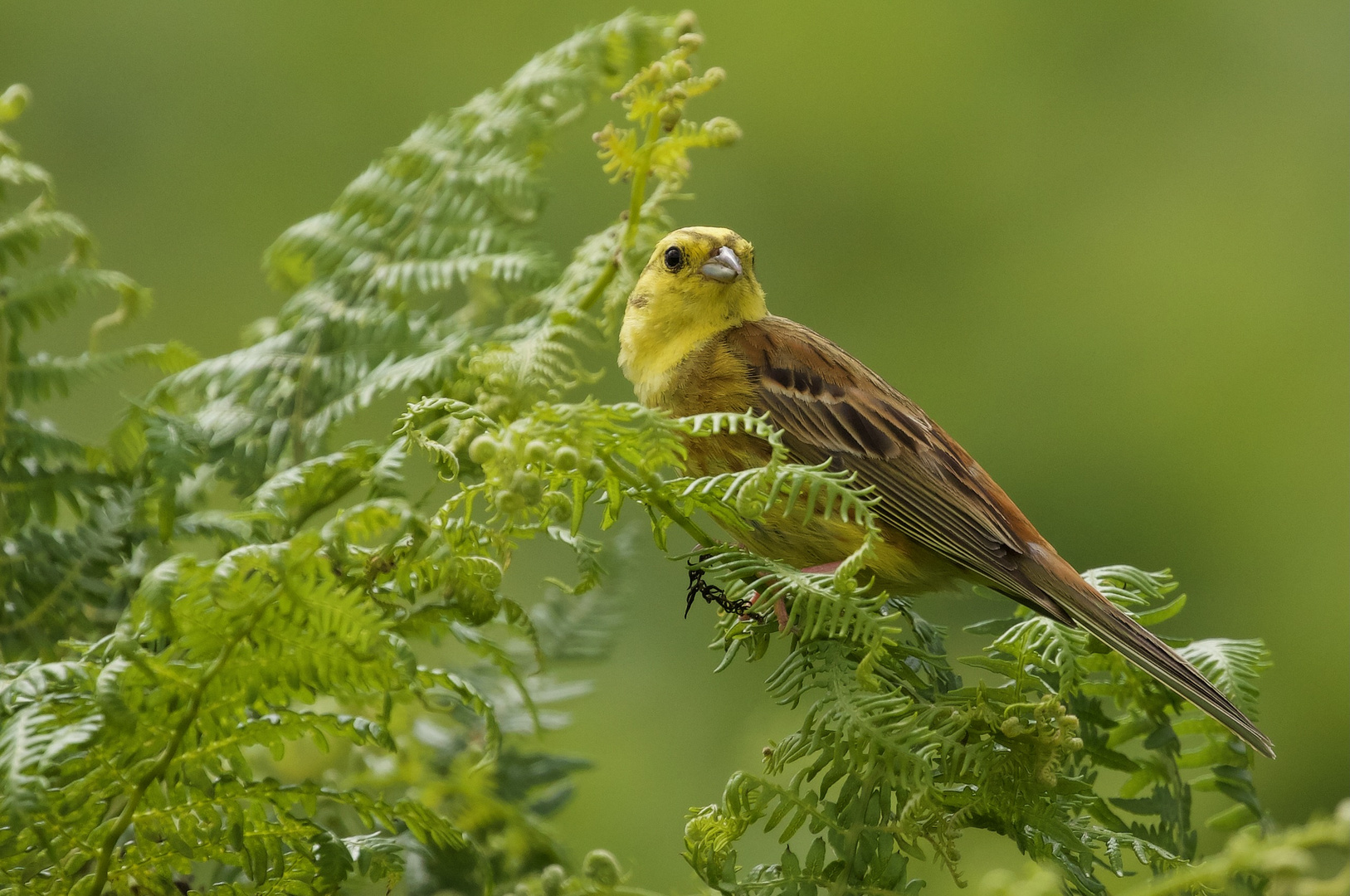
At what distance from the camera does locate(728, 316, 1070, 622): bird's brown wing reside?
6.97ft

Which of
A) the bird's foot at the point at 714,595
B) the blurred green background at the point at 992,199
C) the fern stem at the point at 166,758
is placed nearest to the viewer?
the fern stem at the point at 166,758

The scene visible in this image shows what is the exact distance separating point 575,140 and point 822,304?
4.36ft

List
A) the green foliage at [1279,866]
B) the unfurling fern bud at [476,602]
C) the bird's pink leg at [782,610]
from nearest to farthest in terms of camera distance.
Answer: the green foliage at [1279,866] < the unfurling fern bud at [476,602] < the bird's pink leg at [782,610]

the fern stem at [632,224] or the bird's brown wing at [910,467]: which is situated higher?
the fern stem at [632,224]

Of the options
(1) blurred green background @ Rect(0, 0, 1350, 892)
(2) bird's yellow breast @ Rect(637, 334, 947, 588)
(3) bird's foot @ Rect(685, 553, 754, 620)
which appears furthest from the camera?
(1) blurred green background @ Rect(0, 0, 1350, 892)

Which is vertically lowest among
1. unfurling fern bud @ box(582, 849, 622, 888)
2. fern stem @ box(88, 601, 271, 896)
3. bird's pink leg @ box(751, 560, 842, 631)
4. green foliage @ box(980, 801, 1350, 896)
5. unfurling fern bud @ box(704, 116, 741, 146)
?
unfurling fern bud @ box(582, 849, 622, 888)

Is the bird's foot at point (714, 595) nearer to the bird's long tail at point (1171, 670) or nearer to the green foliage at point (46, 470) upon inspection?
the bird's long tail at point (1171, 670)

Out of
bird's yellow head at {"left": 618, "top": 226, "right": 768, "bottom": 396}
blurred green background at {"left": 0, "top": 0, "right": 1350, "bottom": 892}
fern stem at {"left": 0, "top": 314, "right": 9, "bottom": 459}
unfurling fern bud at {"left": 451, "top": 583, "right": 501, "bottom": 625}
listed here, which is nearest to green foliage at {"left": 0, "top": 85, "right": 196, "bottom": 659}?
fern stem at {"left": 0, "top": 314, "right": 9, "bottom": 459}

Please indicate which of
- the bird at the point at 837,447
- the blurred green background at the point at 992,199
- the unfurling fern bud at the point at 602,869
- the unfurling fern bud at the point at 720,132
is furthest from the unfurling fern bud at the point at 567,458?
the blurred green background at the point at 992,199

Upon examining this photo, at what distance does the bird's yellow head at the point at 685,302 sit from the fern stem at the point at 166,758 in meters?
1.66

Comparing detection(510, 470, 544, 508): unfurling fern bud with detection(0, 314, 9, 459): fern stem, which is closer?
detection(510, 470, 544, 508): unfurling fern bud

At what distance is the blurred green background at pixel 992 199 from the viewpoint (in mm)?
4980

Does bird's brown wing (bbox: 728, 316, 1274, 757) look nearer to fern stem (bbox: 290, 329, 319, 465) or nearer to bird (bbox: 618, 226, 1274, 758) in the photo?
bird (bbox: 618, 226, 1274, 758)

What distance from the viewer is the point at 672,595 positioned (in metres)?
4.39
